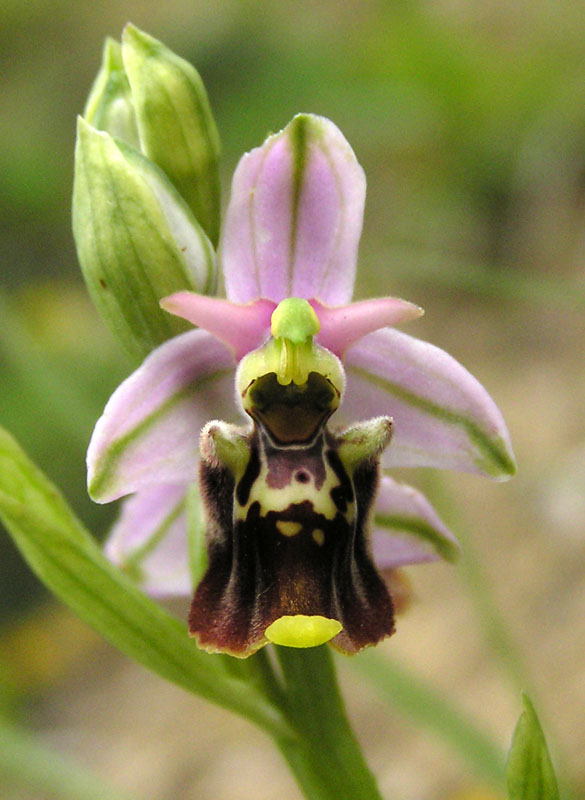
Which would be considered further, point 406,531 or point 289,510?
point 406,531

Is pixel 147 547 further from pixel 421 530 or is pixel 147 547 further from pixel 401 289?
pixel 401 289

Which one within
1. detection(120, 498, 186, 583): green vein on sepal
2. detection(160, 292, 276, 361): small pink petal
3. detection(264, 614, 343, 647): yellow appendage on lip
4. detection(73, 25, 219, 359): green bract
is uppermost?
detection(73, 25, 219, 359): green bract

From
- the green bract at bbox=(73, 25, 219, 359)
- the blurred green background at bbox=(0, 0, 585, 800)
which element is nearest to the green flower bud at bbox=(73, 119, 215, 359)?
the green bract at bbox=(73, 25, 219, 359)

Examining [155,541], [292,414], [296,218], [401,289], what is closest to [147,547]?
[155,541]

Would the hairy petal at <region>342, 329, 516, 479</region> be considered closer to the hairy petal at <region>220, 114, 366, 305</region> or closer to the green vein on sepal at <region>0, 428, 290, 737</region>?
the hairy petal at <region>220, 114, 366, 305</region>

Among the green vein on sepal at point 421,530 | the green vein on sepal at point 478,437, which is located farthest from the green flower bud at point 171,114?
the green vein on sepal at point 421,530

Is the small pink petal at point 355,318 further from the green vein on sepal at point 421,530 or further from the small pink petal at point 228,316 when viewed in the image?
the green vein on sepal at point 421,530
